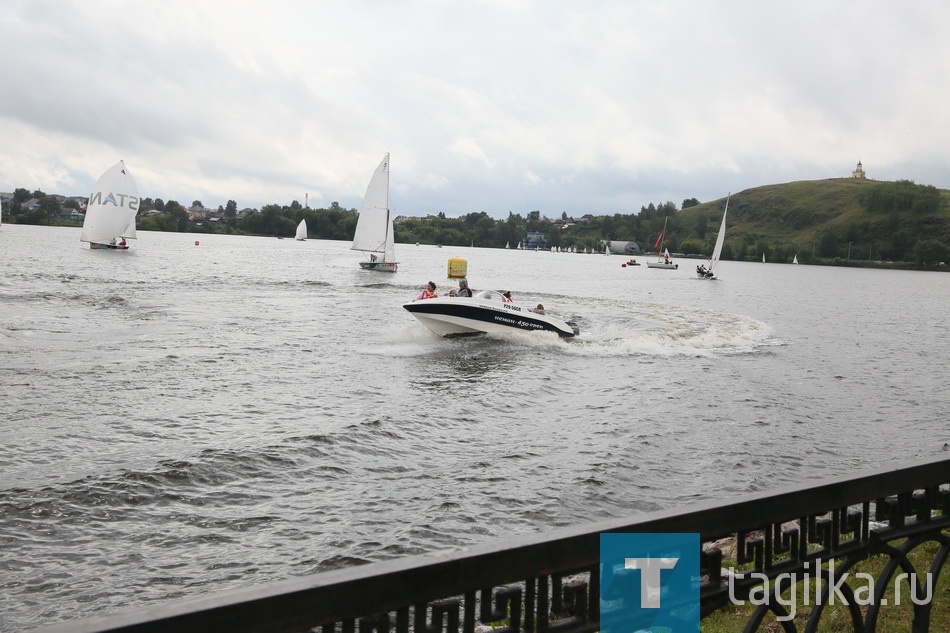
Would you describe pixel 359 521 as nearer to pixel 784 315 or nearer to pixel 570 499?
pixel 570 499

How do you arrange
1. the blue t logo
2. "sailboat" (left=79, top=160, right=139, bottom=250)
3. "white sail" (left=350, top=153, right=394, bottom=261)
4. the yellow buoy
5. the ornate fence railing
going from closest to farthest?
the ornate fence railing < the blue t logo < the yellow buoy < "white sail" (left=350, top=153, right=394, bottom=261) < "sailboat" (left=79, top=160, right=139, bottom=250)

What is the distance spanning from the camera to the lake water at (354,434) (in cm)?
1031

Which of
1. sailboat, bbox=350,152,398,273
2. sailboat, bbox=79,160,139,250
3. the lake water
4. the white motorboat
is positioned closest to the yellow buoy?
sailboat, bbox=350,152,398,273

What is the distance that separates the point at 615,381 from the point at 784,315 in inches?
1533

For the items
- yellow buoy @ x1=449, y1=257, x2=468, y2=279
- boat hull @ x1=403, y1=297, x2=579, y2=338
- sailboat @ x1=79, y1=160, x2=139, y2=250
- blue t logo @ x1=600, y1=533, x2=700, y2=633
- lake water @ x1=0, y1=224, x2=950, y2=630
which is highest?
sailboat @ x1=79, y1=160, x2=139, y2=250

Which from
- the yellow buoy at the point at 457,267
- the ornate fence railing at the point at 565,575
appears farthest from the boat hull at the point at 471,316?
the yellow buoy at the point at 457,267

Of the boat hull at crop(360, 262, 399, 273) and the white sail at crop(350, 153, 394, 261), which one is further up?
the white sail at crop(350, 153, 394, 261)

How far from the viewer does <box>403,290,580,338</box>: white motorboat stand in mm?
29984

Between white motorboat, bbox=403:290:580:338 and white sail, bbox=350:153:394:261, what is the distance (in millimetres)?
42757

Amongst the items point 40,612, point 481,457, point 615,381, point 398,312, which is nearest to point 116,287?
point 398,312

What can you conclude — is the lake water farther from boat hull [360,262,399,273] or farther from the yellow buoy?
boat hull [360,262,399,273]

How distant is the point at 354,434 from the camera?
16234 millimetres

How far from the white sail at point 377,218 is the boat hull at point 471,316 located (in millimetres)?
42910

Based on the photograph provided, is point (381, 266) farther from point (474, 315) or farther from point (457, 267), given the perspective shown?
point (474, 315)
